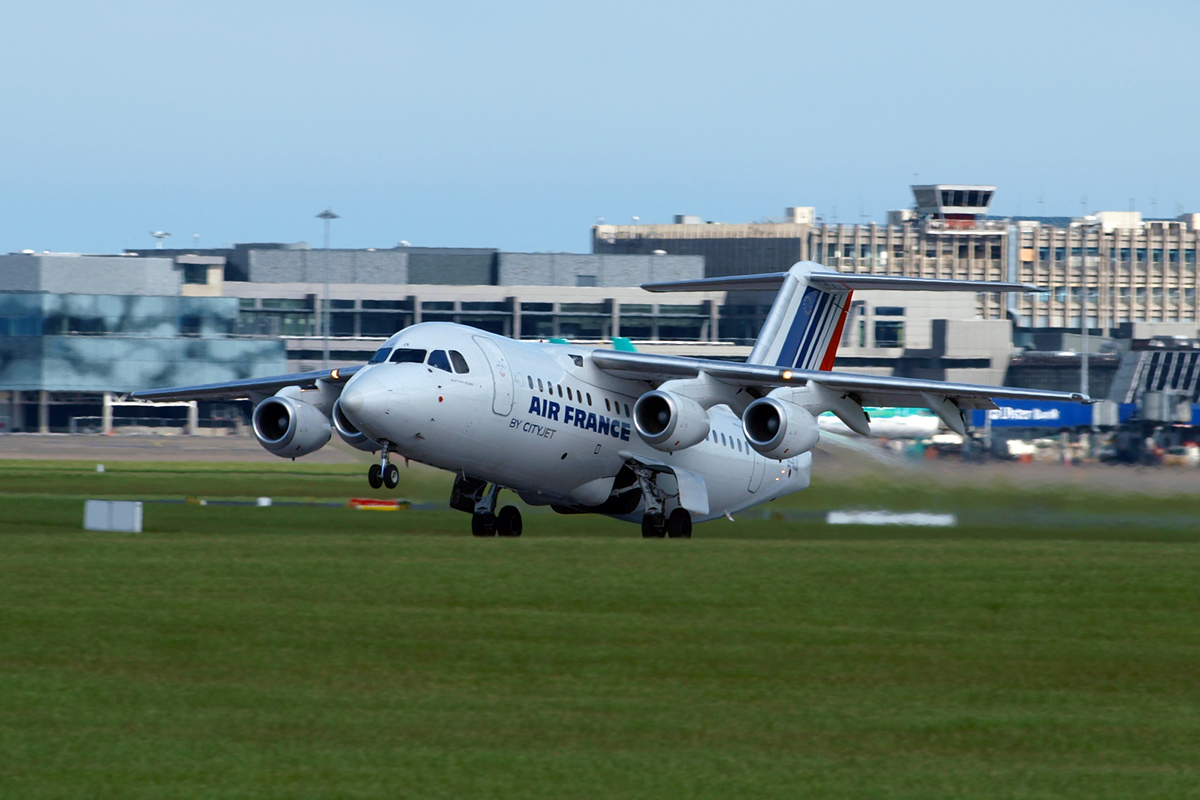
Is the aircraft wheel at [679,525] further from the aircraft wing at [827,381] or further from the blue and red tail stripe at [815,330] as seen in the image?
the blue and red tail stripe at [815,330]

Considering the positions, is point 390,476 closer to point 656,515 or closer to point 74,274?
point 656,515

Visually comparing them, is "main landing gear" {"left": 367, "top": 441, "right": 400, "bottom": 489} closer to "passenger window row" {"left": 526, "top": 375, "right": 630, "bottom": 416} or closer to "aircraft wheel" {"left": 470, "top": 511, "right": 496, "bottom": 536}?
"passenger window row" {"left": 526, "top": 375, "right": 630, "bottom": 416}

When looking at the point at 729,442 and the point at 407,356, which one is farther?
the point at 729,442

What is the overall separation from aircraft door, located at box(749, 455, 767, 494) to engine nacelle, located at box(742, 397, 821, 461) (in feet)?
15.4

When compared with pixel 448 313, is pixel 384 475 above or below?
below

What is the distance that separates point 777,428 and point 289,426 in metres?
8.51

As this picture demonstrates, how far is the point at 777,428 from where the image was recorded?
85.6ft

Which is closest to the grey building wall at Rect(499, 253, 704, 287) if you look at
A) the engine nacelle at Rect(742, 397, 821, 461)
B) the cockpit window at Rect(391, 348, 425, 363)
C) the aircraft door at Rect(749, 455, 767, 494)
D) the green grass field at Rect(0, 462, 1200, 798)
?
the aircraft door at Rect(749, 455, 767, 494)

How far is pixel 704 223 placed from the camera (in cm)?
16262

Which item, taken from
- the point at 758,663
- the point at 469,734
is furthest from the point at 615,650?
the point at 469,734

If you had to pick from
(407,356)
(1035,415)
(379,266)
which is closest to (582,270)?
(379,266)

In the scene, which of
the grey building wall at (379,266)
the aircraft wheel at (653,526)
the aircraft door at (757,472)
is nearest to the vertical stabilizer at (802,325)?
the aircraft door at (757,472)

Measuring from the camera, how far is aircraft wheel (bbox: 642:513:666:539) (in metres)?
28.5

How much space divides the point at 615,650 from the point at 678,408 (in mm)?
11703
